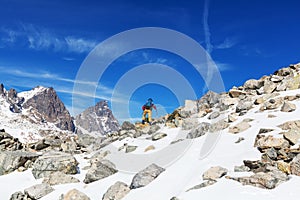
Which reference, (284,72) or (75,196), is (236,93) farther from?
(75,196)

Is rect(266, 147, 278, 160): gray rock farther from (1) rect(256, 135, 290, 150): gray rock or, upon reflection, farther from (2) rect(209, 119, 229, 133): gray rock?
(2) rect(209, 119, 229, 133): gray rock

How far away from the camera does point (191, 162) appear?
53.4 feet

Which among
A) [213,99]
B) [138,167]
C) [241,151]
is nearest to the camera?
[241,151]

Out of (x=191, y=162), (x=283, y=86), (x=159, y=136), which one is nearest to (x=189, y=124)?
(x=159, y=136)

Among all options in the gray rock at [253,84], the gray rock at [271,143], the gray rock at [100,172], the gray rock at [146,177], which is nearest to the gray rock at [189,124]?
the gray rock at [100,172]

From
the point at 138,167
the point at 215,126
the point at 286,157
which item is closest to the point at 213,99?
the point at 215,126

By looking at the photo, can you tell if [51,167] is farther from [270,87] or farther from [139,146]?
[270,87]

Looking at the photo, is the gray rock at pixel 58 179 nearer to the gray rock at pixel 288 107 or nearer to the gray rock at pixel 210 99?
the gray rock at pixel 288 107

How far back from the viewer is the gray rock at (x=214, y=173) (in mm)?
12920

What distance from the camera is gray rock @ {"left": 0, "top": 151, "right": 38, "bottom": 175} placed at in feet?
69.6

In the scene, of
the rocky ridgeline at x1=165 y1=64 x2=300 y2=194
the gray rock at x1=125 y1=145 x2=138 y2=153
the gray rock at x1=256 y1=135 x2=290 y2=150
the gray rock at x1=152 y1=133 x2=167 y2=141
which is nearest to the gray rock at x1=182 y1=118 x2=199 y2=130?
the rocky ridgeline at x1=165 y1=64 x2=300 y2=194

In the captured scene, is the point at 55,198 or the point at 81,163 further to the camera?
the point at 81,163

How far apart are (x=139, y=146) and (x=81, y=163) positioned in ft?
16.7

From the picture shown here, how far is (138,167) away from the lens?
18.7 metres
